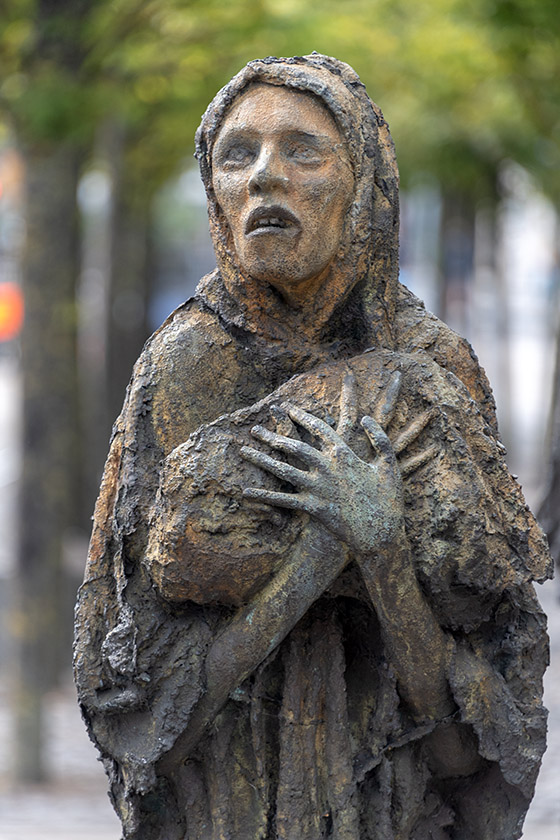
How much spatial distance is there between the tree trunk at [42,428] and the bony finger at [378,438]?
5.97 m

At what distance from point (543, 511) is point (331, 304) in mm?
2172

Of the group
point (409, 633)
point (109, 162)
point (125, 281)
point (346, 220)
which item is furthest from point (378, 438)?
point (125, 281)

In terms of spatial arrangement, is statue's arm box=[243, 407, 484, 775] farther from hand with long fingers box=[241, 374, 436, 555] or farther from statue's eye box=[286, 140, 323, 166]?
statue's eye box=[286, 140, 323, 166]

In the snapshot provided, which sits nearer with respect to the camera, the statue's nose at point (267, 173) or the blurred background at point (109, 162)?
the statue's nose at point (267, 173)

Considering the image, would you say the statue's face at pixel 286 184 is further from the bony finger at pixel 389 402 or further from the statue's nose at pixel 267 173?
the bony finger at pixel 389 402

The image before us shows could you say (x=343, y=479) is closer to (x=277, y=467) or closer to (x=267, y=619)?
(x=277, y=467)

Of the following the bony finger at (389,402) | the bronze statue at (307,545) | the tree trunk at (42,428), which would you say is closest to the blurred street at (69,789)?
the tree trunk at (42,428)

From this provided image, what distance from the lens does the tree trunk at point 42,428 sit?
838cm

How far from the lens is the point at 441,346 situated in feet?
10.0

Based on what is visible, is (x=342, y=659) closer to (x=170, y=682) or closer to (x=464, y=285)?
(x=170, y=682)

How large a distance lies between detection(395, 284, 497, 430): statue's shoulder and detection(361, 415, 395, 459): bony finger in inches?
14.1

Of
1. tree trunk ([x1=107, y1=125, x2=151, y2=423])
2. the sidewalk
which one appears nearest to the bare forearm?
the sidewalk

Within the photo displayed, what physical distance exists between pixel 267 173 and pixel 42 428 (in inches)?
234

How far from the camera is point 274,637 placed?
2740 mm
